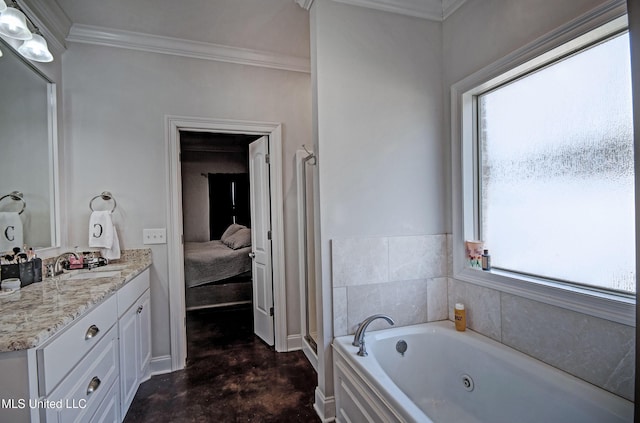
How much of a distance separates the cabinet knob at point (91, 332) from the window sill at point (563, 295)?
2.06 meters

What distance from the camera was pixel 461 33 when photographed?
195cm

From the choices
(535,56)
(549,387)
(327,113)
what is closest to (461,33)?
(535,56)

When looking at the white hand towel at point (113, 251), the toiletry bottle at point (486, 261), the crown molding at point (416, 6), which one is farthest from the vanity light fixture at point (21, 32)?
the toiletry bottle at point (486, 261)

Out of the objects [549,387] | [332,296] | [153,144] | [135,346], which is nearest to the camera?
[549,387]

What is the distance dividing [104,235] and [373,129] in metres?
2.07

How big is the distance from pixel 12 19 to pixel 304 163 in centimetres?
194

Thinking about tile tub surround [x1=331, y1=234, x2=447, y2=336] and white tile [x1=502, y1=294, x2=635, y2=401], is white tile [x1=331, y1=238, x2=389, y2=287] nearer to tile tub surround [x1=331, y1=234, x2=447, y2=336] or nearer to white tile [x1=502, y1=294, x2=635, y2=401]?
tile tub surround [x1=331, y1=234, x2=447, y2=336]

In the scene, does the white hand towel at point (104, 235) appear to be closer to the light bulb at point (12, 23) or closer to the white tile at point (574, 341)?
the light bulb at point (12, 23)

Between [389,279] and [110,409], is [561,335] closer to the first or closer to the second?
[389,279]

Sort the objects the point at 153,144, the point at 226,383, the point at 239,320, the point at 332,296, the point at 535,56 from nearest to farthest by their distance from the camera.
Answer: the point at 535,56
the point at 332,296
the point at 226,383
the point at 153,144
the point at 239,320

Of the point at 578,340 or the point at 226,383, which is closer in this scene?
the point at 578,340

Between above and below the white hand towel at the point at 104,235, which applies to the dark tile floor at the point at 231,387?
below

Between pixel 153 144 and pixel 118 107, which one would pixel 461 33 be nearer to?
pixel 153 144

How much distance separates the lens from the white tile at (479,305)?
172cm
